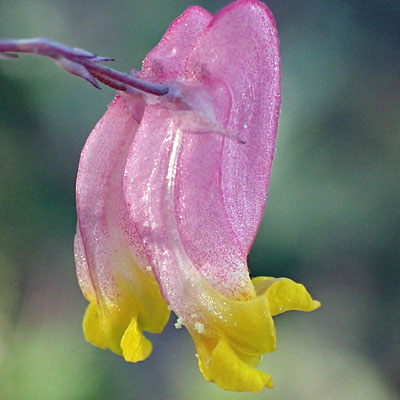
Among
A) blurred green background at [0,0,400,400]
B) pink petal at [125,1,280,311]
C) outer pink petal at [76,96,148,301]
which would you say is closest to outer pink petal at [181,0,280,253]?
pink petal at [125,1,280,311]

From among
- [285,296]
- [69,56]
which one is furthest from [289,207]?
[69,56]

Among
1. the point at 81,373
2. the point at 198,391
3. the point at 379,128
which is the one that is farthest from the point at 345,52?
the point at 81,373

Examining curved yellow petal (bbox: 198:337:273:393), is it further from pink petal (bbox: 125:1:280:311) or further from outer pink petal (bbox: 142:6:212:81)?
outer pink petal (bbox: 142:6:212:81)

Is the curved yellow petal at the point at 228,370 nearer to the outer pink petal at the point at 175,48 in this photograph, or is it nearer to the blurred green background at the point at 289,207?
the outer pink petal at the point at 175,48

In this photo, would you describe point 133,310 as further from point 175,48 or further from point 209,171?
point 175,48

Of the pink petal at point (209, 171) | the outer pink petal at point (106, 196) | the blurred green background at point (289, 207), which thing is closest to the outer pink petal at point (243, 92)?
the pink petal at point (209, 171)

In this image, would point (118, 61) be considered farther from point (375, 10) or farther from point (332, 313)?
point (332, 313)

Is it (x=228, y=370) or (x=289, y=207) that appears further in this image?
(x=289, y=207)

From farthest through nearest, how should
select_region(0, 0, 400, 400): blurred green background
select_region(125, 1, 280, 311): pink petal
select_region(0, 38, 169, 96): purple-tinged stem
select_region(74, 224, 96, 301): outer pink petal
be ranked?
1. select_region(0, 0, 400, 400): blurred green background
2. select_region(74, 224, 96, 301): outer pink petal
3. select_region(125, 1, 280, 311): pink petal
4. select_region(0, 38, 169, 96): purple-tinged stem
